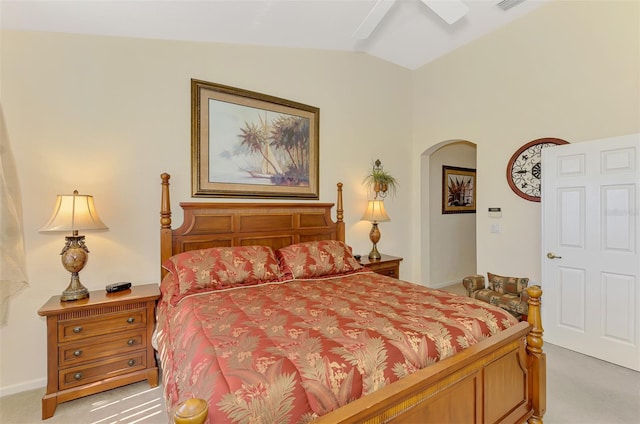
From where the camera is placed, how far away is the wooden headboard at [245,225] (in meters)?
2.72

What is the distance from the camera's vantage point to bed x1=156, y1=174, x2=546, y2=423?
1080mm

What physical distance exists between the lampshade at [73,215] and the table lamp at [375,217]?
272 centimetres

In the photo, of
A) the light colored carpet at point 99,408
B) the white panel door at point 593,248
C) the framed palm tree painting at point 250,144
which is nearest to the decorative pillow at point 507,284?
the white panel door at point 593,248

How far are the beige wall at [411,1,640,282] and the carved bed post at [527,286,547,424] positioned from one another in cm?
190

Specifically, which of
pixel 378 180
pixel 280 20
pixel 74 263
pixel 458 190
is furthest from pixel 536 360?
pixel 458 190

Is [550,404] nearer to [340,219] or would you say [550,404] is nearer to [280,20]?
[340,219]

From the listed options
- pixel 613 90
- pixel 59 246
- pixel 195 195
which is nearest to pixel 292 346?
pixel 195 195

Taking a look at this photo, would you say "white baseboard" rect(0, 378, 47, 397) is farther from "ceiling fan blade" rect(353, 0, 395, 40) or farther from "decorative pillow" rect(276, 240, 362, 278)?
"ceiling fan blade" rect(353, 0, 395, 40)

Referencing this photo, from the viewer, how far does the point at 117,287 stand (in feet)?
7.84

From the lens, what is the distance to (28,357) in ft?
7.61

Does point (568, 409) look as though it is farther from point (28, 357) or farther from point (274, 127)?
point (28, 357)

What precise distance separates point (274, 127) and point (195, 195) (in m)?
1.11

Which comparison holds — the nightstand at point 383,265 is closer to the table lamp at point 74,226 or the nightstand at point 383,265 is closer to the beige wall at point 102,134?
the beige wall at point 102,134

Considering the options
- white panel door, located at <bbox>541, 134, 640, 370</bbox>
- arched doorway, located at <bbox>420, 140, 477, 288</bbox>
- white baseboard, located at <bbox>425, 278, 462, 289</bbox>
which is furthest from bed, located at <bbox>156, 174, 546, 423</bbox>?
white baseboard, located at <bbox>425, 278, 462, 289</bbox>
